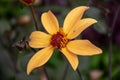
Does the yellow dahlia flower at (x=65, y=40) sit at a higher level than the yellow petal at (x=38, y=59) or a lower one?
higher

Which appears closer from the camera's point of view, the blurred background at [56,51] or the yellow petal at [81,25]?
the yellow petal at [81,25]

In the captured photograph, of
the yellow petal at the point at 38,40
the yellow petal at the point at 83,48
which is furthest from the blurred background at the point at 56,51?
the yellow petal at the point at 83,48

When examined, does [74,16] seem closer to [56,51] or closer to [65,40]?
[65,40]

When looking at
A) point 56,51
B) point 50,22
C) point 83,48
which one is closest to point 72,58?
point 83,48

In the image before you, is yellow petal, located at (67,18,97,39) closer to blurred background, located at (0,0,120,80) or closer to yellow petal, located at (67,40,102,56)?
yellow petal, located at (67,40,102,56)

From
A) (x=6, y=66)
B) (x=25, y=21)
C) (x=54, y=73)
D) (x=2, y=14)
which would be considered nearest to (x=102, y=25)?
(x=54, y=73)

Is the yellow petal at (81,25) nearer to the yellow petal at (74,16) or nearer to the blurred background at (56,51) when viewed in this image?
the yellow petal at (74,16)
